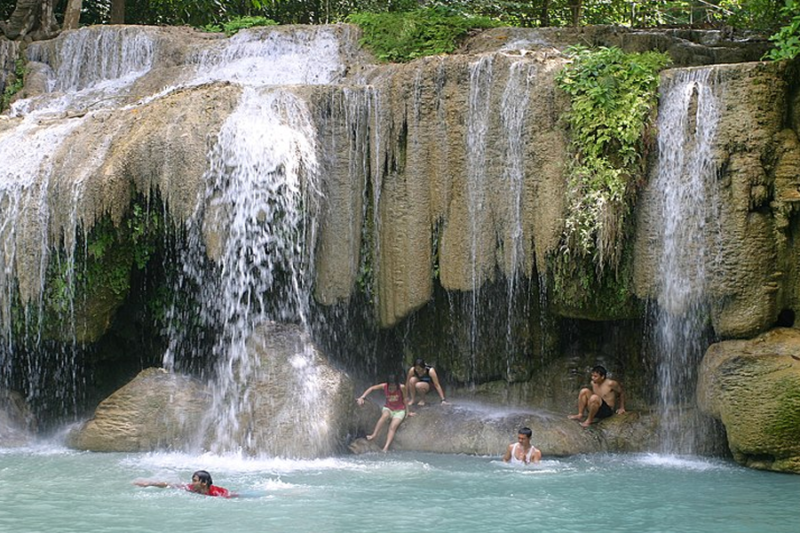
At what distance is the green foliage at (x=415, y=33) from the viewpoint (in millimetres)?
17453

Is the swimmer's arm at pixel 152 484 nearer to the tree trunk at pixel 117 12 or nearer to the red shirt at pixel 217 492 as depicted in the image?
the red shirt at pixel 217 492

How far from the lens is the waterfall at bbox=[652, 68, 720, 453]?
42.0 ft

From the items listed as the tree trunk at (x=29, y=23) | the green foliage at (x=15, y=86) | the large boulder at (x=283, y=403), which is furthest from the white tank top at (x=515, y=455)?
the tree trunk at (x=29, y=23)

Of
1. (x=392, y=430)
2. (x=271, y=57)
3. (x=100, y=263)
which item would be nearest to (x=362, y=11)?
(x=271, y=57)

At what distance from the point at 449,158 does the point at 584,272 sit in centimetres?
246

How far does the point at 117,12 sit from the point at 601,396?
46.5ft

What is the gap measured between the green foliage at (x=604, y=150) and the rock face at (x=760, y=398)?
6.54ft

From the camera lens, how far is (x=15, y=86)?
18469 mm

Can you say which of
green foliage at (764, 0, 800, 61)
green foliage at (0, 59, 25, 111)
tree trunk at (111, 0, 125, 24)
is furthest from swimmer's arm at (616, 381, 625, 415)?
tree trunk at (111, 0, 125, 24)

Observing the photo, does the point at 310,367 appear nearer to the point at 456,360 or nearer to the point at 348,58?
the point at 456,360

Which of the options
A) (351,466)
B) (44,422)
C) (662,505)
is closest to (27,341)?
(44,422)

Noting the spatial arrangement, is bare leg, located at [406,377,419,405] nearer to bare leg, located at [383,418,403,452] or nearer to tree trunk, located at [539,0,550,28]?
bare leg, located at [383,418,403,452]

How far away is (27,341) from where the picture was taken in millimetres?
14336

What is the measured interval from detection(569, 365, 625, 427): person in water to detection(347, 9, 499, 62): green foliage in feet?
21.4
